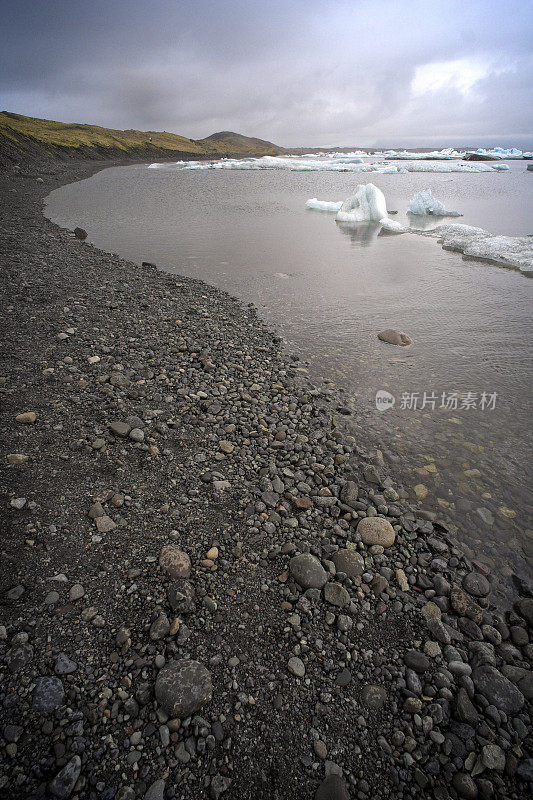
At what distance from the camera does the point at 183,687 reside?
7.64 ft

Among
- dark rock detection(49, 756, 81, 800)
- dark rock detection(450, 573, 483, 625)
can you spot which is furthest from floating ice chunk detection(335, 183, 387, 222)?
dark rock detection(49, 756, 81, 800)

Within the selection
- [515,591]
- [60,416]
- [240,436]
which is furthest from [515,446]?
[60,416]

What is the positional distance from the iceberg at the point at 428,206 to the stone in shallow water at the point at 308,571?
25355 millimetres

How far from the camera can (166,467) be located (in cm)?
406

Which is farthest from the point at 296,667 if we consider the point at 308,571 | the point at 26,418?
the point at 26,418

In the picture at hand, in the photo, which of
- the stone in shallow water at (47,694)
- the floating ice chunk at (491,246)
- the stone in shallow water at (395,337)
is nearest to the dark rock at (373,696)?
the stone in shallow water at (47,694)

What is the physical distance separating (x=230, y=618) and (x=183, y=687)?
556mm

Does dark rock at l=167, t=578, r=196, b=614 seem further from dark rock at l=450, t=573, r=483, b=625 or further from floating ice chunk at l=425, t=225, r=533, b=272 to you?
floating ice chunk at l=425, t=225, r=533, b=272

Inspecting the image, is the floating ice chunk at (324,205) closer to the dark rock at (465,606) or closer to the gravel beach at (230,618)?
the gravel beach at (230,618)

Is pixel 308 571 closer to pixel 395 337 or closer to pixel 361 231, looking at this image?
pixel 395 337

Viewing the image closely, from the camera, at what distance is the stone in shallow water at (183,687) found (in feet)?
7.39

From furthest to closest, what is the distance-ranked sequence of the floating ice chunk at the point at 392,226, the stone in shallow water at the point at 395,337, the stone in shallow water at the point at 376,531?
1. the floating ice chunk at the point at 392,226
2. the stone in shallow water at the point at 395,337
3. the stone in shallow water at the point at 376,531

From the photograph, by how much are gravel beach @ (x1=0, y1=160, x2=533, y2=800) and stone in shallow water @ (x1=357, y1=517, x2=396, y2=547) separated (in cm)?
2

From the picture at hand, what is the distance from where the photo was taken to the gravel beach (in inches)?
82.9
